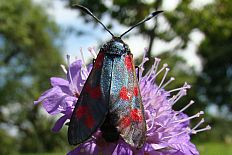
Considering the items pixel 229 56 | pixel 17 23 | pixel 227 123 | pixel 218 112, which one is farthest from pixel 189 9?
pixel 227 123

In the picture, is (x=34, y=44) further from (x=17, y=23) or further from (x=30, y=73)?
(x=17, y=23)

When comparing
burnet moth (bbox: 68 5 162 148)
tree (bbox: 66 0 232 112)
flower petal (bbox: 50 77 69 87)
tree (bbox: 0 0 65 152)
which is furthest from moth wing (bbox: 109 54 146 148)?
tree (bbox: 0 0 65 152)

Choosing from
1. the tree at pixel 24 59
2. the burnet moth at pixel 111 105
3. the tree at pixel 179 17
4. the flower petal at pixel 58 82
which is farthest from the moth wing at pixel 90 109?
the tree at pixel 24 59

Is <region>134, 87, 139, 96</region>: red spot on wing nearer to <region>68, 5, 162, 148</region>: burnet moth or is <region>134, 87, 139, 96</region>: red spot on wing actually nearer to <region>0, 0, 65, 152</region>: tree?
<region>68, 5, 162, 148</region>: burnet moth

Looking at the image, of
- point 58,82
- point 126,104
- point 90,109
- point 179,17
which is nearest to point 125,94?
point 126,104

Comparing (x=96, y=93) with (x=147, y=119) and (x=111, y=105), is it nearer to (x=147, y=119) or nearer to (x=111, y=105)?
(x=111, y=105)

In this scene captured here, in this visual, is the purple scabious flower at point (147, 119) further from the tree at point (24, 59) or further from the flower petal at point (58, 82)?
the tree at point (24, 59)
